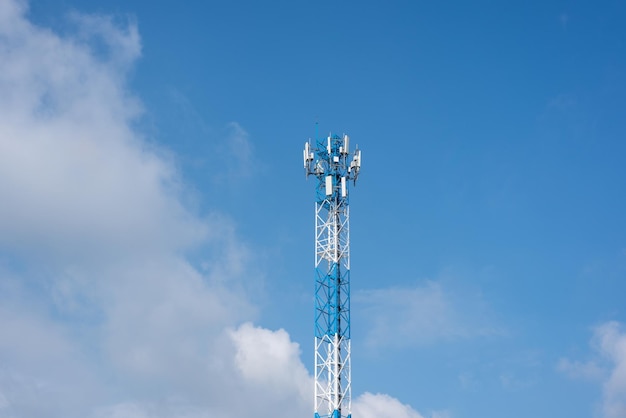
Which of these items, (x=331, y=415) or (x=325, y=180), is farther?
(x=325, y=180)

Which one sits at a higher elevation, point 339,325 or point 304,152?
point 304,152

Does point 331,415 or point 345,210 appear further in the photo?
point 345,210

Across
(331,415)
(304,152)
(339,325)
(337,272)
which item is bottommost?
(331,415)

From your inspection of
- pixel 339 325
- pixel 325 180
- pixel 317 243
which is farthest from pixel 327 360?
pixel 325 180

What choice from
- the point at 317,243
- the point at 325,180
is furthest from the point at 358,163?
the point at 317,243

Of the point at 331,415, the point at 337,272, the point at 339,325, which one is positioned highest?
the point at 337,272

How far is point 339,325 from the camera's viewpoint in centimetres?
8625

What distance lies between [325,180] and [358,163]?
3.88 m

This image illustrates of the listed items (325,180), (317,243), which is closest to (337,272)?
(317,243)

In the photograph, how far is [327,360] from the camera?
3346 inches

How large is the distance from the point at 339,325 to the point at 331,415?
8.58 metres

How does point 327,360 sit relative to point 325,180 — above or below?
below

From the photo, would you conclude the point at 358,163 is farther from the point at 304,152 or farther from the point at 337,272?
the point at 337,272

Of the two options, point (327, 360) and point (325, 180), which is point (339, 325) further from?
point (325, 180)
